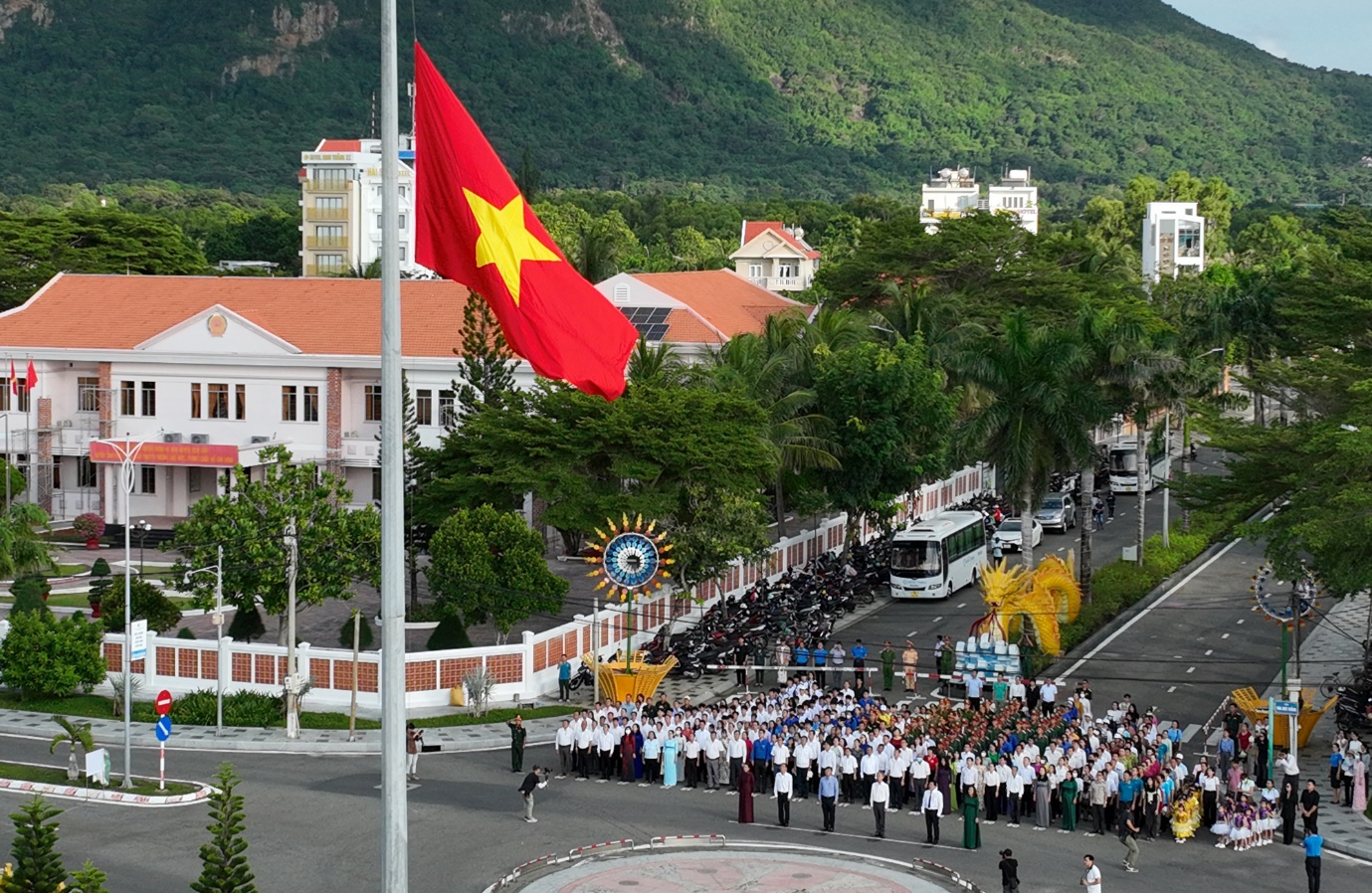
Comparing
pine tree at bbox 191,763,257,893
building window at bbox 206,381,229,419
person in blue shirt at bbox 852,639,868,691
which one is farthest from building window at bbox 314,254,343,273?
pine tree at bbox 191,763,257,893

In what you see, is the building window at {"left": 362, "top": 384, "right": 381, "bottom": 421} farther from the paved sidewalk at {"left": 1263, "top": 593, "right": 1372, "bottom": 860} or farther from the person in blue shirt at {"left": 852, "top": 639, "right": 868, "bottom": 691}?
the paved sidewalk at {"left": 1263, "top": 593, "right": 1372, "bottom": 860}

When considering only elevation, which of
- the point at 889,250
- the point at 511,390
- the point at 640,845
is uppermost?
the point at 889,250

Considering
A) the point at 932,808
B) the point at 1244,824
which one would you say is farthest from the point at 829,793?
the point at 1244,824

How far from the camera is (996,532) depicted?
5762 cm

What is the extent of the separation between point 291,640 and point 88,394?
29.9 m

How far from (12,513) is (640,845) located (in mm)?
27937

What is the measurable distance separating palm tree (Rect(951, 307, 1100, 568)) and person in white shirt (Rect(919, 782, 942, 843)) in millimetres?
18160

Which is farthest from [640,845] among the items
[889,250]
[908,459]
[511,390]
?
[889,250]

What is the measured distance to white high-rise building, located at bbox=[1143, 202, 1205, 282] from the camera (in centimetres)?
13675

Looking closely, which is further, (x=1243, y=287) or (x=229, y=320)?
(x=1243, y=287)

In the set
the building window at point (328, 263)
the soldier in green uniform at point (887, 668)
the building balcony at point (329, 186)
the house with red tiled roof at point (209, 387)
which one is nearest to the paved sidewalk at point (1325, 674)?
the soldier in green uniform at point (887, 668)

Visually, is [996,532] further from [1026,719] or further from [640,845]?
[640,845]

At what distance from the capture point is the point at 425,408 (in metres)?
59.5

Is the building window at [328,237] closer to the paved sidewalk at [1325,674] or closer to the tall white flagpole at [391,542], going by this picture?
the paved sidewalk at [1325,674]
